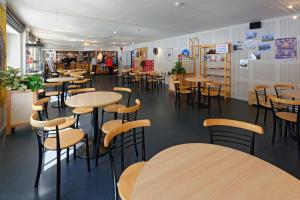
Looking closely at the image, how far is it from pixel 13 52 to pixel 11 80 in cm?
329

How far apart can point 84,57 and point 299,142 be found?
19546 millimetres

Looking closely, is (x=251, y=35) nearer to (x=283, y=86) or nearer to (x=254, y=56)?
(x=254, y=56)

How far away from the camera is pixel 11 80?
381 centimetres

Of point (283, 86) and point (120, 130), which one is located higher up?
point (283, 86)

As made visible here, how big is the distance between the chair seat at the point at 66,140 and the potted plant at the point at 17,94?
198 cm

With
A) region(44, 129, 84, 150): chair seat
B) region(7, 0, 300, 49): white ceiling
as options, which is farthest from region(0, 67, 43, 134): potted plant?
region(44, 129, 84, 150): chair seat

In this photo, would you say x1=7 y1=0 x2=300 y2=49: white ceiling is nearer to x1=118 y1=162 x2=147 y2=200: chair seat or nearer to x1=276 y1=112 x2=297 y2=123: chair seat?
x1=276 y1=112 x2=297 y2=123: chair seat

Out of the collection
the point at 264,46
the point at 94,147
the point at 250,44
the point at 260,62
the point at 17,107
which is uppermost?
the point at 250,44

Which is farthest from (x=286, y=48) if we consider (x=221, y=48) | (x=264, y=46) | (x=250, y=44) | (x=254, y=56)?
(x=221, y=48)

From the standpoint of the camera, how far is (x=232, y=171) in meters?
1.23

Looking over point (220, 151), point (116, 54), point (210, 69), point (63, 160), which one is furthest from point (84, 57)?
point (220, 151)

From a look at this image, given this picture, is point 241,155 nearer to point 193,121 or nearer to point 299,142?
point 299,142

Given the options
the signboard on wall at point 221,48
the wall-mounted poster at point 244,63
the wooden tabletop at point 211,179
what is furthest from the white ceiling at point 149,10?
the wooden tabletop at point 211,179

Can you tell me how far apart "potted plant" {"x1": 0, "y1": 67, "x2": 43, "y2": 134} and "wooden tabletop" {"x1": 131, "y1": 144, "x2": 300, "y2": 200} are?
3649mm
